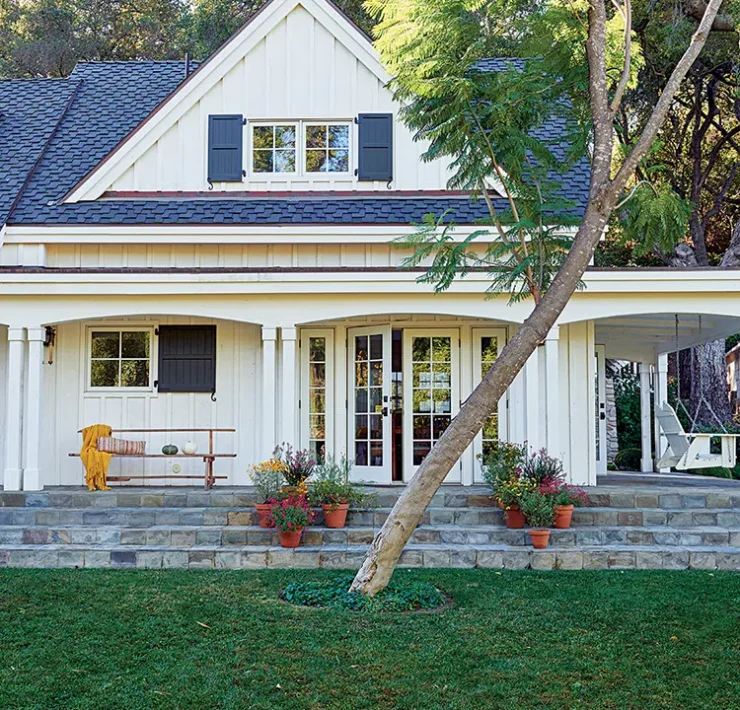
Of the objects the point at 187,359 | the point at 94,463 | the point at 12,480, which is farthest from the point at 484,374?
the point at 12,480

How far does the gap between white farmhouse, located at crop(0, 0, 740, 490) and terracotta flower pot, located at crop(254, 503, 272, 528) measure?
44.8 inches

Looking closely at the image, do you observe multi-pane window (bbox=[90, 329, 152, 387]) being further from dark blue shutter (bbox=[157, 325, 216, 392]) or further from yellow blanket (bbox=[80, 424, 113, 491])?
yellow blanket (bbox=[80, 424, 113, 491])

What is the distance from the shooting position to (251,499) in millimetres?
9211

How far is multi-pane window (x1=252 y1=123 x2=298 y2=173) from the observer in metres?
11.8

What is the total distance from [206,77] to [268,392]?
485cm

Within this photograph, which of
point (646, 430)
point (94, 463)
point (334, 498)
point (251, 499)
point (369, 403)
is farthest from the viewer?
point (646, 430)

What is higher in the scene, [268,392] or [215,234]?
[215,234]

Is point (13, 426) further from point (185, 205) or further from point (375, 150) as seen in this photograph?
point (375, 150)

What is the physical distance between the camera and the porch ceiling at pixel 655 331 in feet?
35.3

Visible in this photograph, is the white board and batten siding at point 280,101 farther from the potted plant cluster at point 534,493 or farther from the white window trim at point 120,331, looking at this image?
the potted plant cluster at point 534,493

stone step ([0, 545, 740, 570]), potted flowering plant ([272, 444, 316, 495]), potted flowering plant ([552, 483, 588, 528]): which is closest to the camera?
stone step ([0, 545, 740, 570])

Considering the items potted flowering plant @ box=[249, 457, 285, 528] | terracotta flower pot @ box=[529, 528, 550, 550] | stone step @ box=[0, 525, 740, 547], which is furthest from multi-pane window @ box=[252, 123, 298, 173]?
terracotta flower pot @ box=[529, 528, 550, 550]

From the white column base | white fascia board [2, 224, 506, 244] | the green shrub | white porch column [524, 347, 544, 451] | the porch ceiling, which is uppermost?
white fascia board [2, 224, 506, 244]

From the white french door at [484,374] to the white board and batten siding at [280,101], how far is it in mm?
2534
